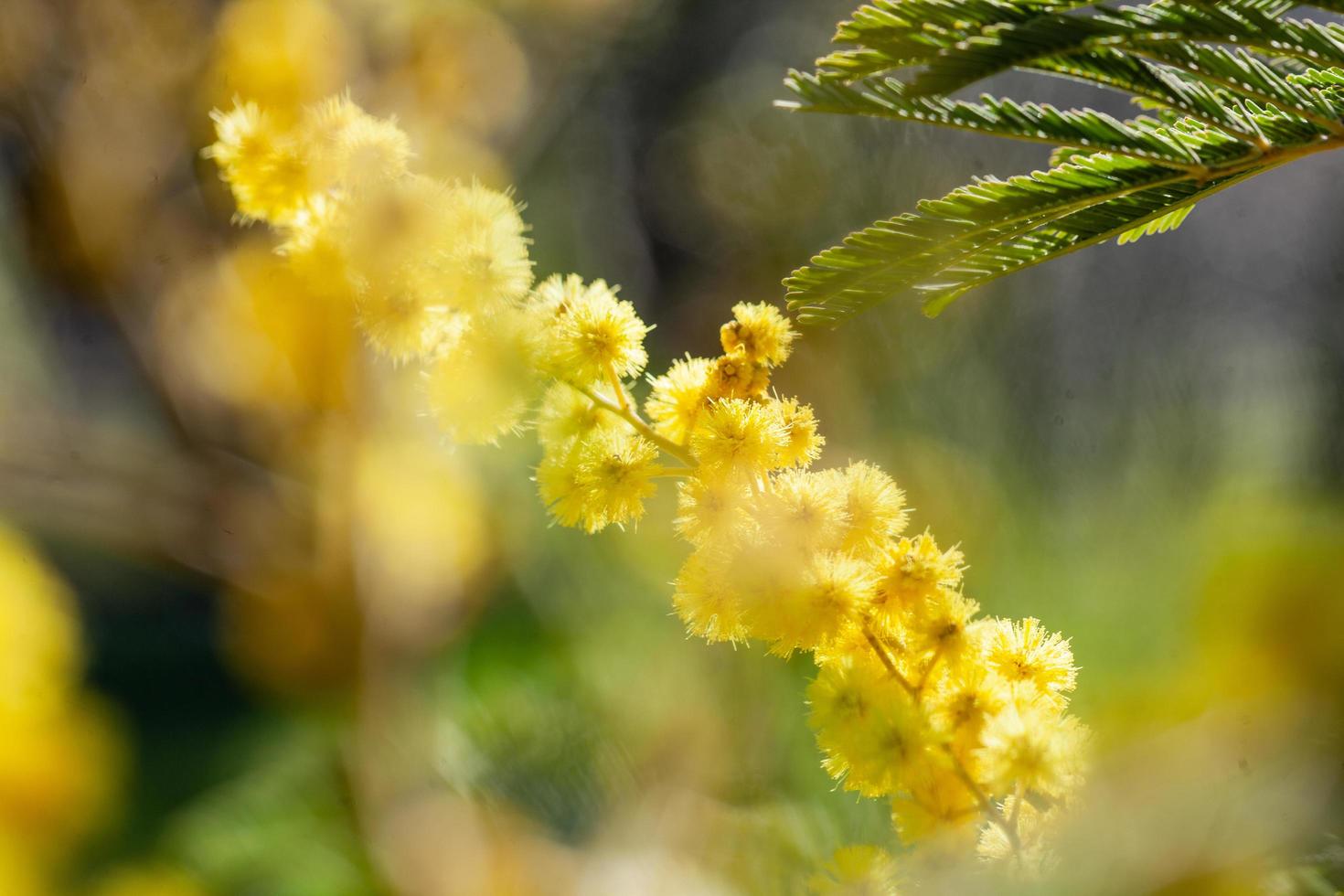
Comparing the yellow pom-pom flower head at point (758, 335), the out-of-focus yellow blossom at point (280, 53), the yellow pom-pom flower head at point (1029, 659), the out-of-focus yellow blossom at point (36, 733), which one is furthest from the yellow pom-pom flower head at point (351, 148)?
the out-of-focus yellow blossom at point (36, 733)

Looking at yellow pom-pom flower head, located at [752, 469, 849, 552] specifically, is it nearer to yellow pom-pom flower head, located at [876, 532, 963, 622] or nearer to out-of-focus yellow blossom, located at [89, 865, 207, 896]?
yellow pom-pom flower head, located at [876, 532, 963, 622]

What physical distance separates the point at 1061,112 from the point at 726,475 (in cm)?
11

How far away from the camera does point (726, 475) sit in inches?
8.9

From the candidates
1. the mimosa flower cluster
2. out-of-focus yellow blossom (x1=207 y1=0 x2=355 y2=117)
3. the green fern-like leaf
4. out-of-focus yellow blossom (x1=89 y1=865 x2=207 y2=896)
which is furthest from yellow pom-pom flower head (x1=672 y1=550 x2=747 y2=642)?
out-of-focus yellow blossom (x1=89 y1=865 x2=207 y2=896)

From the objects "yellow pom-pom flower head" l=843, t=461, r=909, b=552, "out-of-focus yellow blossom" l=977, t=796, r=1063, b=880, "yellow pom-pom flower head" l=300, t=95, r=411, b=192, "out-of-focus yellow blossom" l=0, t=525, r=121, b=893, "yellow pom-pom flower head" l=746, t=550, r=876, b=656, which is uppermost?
"out-of-focus yellow blossom" l=0, t=525, r=121, b=893

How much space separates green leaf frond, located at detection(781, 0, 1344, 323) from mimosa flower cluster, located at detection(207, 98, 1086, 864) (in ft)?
0.16

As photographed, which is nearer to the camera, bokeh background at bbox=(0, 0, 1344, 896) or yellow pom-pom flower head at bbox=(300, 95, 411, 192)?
yellow pom-pom flower head at bbox=(300, 95, 411, 192)

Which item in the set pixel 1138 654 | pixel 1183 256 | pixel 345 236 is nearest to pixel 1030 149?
pixel 1183 256

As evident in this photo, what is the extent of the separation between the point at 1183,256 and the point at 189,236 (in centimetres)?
78

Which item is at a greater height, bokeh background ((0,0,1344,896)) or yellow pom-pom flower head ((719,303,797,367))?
bokeh background ((0,0,1344,896))

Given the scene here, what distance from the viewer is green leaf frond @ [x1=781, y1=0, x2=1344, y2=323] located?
164 millimetres

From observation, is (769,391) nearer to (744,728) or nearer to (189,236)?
(744,728)

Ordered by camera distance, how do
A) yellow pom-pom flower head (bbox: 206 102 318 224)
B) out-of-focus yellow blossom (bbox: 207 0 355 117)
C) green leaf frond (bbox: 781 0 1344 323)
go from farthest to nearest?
1. out-of-focus yellow blossom (bbox: 207 0 355 117)
2. yellow pom-pom flower head (bbox: 206 102 318 224)
3. green leaf frond (bbox: 781 0 1344 323)

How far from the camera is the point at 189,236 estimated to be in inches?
30.9
